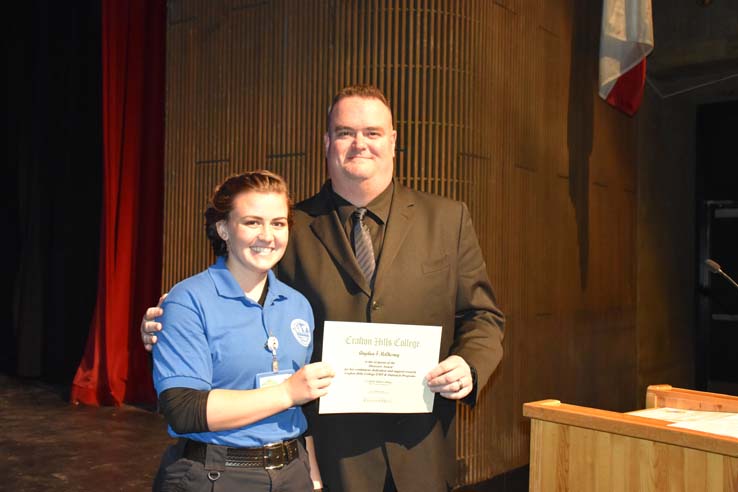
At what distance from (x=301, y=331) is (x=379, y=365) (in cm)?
18

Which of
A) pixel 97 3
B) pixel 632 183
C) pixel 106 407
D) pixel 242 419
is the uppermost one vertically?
pixel 97 3

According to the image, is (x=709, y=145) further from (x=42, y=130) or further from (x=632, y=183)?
(x=42, y=130)

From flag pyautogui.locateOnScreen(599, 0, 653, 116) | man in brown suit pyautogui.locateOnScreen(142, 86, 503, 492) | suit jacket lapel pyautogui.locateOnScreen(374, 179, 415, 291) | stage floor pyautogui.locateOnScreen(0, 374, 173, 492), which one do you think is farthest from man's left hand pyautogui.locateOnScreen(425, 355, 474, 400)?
flag pyautogui.locateOnScreen(599, 0, 653, 116)

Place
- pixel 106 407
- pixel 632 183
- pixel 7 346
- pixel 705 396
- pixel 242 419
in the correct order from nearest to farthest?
pixel 242 419, pixel 705 396, pixel 106 407, pixel 632 183, pixel 7 346

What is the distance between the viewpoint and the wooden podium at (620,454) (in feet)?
5.82

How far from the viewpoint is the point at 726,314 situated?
26.0 feet

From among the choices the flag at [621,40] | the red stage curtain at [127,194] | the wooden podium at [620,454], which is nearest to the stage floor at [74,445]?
the red stage curtain at [127,194]

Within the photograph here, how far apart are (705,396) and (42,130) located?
6479 millimetres

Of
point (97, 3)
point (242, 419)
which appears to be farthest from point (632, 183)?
point (242, 419)

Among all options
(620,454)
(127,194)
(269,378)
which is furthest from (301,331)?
(127,194)

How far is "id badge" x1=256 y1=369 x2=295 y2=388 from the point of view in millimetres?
1455

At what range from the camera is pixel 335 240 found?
1.76 metres

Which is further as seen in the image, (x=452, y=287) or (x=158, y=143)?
(x=158, y=143)

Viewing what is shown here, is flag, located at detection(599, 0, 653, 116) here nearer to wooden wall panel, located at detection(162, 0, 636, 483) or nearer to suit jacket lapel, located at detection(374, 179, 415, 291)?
wooden wall panel, located at detection(162, 0, 636, 483)
